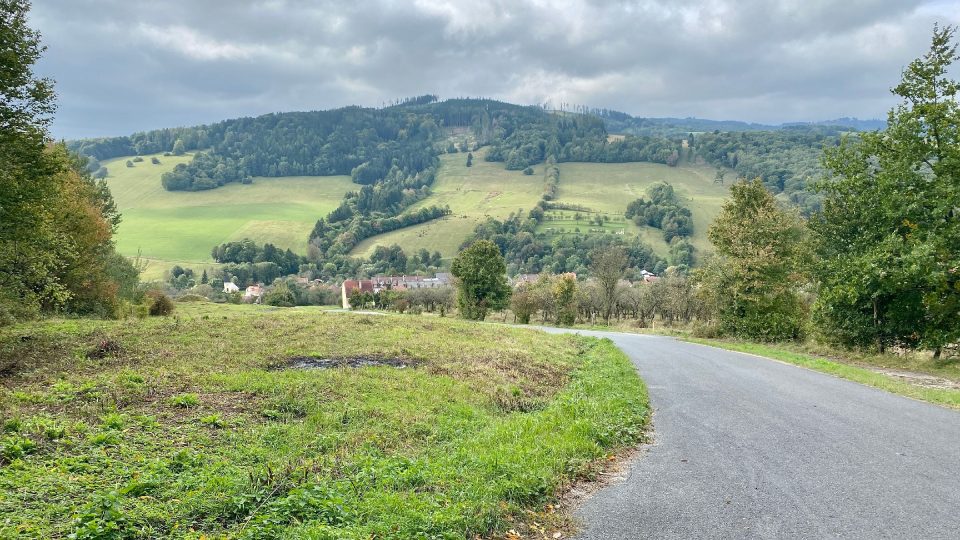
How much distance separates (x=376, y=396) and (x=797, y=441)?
9.11 m

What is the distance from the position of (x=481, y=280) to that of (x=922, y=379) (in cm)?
4769

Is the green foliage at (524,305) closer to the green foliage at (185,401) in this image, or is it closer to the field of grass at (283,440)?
the field of grass at (283,440)

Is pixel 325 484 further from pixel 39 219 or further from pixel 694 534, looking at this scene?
pixel 39 219

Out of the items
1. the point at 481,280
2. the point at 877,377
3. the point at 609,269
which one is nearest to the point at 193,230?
the point at 481,280

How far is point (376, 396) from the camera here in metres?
12.9

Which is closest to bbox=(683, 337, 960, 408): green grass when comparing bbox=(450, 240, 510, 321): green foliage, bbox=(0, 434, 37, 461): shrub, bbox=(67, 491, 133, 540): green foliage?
bbox=(67, 491, 133, 540): green foliage

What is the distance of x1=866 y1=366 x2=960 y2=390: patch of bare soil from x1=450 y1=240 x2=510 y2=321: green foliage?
148 ft

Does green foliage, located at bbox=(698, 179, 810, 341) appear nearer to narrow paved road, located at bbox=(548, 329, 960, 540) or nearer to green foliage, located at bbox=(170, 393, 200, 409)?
narrow paved road, located at bbox=(548, 329, 960, 540)

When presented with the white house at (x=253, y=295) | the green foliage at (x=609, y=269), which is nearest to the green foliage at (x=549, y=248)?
the white house at (x=253, y=295)

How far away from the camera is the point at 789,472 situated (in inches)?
340

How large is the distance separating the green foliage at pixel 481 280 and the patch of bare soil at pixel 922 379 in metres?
45.0

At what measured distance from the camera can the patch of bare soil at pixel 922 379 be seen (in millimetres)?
17750

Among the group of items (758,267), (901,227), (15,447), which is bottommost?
(758,267)

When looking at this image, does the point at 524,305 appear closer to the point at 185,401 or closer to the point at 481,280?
the point at 481,280
